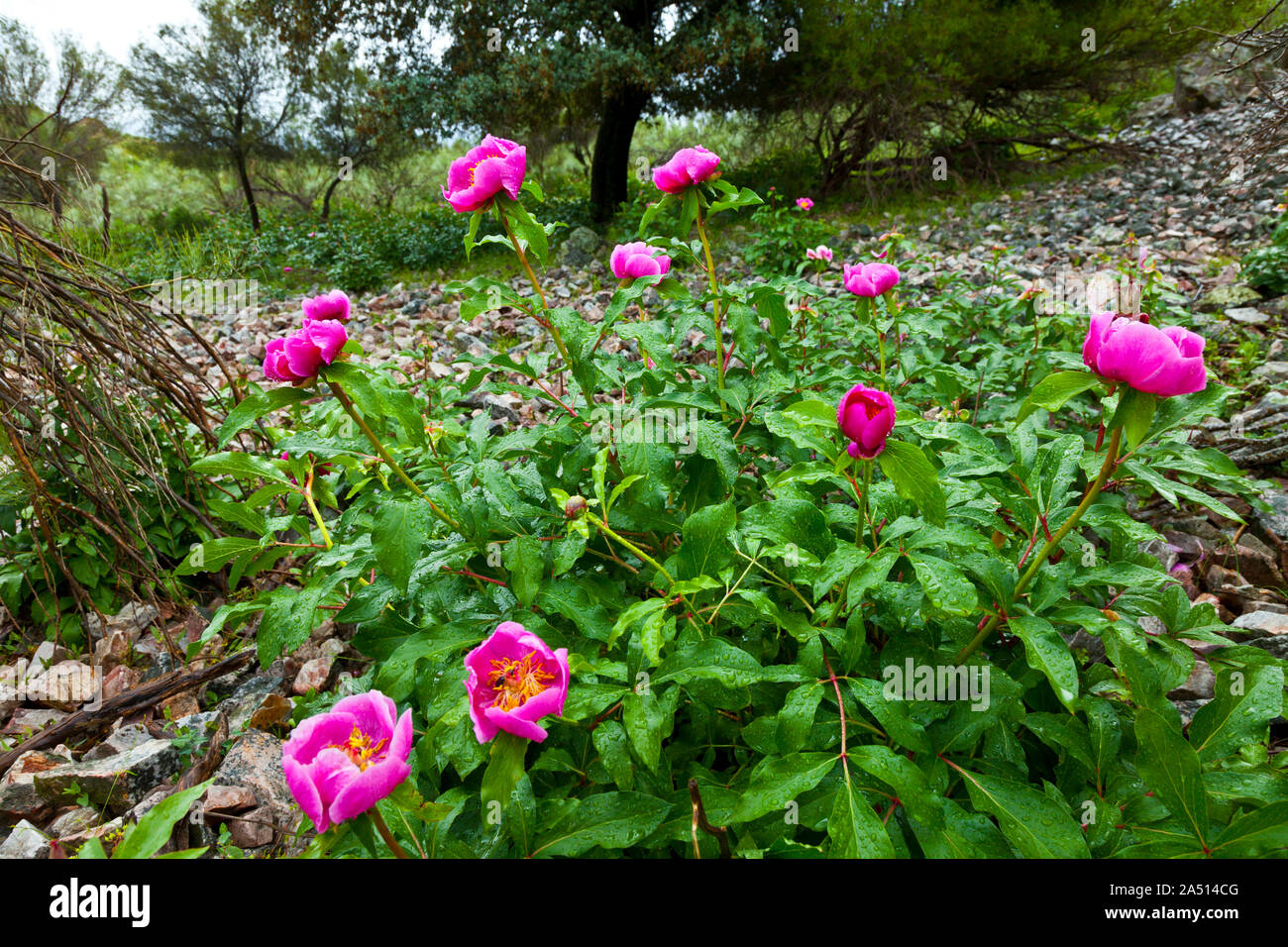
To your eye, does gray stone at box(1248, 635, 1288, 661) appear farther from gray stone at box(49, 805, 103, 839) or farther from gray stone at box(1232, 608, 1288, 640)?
gray stone at box(49, 805, 103, 839)

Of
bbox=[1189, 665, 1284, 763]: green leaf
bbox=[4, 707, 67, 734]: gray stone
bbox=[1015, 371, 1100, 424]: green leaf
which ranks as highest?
bbox=[1015, 371, 1100, 424]: green leaf

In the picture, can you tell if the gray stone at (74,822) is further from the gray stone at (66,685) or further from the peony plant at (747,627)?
the peony plant at (747,627)

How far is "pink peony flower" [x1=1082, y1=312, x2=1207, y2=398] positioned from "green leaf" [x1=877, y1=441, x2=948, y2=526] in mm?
219

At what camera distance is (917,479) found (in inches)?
33.6

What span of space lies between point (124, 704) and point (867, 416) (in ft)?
5.95

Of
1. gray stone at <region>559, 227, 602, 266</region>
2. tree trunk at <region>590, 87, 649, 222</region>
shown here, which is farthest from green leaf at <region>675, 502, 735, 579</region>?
tree trunk at <region>590, 87, 649, 222</region>

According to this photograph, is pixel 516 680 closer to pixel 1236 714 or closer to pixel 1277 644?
pixel 1236 714

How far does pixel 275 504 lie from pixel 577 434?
1.13 meters

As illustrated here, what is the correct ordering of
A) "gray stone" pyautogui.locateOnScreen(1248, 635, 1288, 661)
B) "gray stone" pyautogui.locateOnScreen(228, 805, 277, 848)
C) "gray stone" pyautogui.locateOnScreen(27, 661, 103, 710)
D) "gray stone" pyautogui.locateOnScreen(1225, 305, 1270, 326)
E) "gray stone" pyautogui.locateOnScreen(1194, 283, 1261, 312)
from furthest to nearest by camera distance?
"gray stone" pyautogui.locateOnScreen(1194, 283, 1261, 312), "gray stone" pyautogui.locateOnScreen(1225, 305, 1270, 326), "gray stone" pyautogui.locateOnScreen(27, 661, 103, 710), "gray stone" pyautogui.locateOnScreen(1248, 635, 1288, 661), "gray stone" pyautogui.locateOnScreen(228, 805, 277, 848)

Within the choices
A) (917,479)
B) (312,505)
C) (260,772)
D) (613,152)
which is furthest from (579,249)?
(917,479)

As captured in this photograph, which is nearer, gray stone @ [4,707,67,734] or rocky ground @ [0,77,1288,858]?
rocky ground @ [0,77,1288,858]

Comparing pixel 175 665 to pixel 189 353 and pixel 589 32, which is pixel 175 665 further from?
pixel 589 32

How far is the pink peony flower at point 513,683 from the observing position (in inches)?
28.2

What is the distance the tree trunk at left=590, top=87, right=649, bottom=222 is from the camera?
6.61 metres
